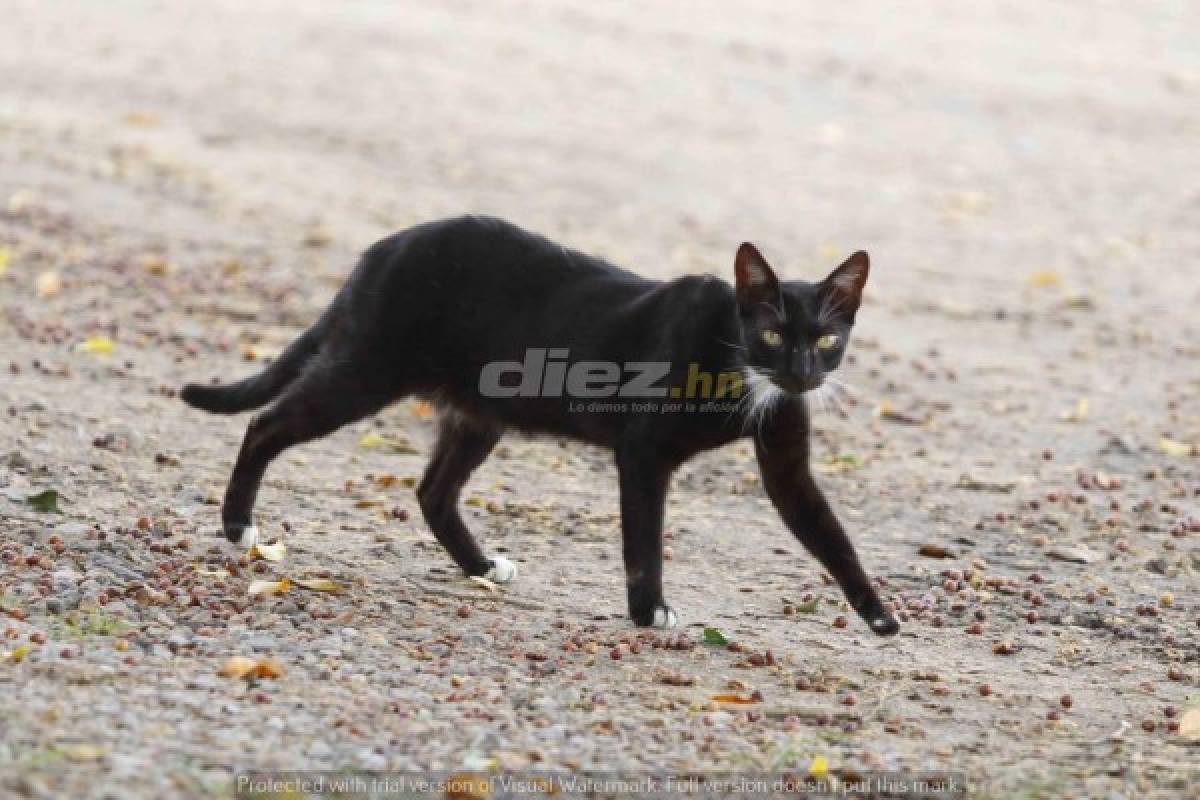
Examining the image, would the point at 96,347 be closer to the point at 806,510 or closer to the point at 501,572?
the point at 501,572

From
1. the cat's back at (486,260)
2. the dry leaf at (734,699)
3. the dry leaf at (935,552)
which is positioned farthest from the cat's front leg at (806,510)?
the dry leaf at (935,552)

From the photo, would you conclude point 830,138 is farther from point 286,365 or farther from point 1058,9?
point 286,365

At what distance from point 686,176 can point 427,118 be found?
2.43m

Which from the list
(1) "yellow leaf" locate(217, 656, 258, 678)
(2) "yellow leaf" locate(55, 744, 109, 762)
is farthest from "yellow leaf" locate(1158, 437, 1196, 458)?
(2) "yellow leaf" locate(55, 744, 109, 762)

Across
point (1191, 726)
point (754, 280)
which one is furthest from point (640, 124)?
point (1191, 726)

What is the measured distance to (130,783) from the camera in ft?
12.8

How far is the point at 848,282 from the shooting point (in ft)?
18.1

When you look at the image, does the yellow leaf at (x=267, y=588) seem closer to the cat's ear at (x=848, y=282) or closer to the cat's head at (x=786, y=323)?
the cat's head at (x=786, y=323)

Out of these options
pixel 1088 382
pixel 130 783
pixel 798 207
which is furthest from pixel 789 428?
pixel 798 207

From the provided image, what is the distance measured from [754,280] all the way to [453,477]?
56.2 inches

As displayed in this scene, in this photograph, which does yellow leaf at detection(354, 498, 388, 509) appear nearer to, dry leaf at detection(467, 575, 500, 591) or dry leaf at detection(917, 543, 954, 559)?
dry leaf at detection(467, 575, 500, 591)

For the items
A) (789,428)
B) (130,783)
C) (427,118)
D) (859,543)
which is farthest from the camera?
(427,118)

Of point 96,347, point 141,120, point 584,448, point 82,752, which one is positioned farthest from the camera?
point 141,120

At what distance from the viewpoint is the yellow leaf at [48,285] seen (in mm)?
9523
